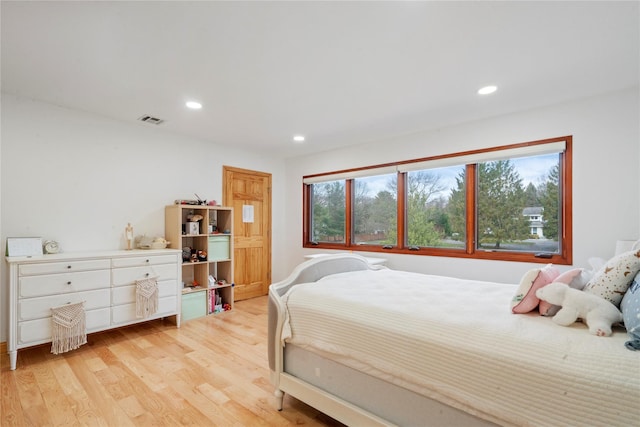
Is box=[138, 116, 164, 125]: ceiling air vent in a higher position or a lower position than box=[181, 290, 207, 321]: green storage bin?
higher

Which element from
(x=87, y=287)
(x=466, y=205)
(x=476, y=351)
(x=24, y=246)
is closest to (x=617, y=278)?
(x=476, y=351)

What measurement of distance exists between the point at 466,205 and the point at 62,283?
422cm

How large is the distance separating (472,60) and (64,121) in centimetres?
389

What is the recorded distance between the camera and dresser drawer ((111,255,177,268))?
3.04 m

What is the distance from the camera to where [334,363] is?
173cm

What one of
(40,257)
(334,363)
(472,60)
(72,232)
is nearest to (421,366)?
(334,363)

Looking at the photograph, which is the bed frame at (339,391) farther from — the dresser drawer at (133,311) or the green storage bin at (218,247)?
the green storage bin at (218,247)

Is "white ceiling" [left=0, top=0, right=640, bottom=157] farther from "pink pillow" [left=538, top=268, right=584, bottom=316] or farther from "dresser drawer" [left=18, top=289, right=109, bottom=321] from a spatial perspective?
"dresser drawer" [left=18, top=289, right=109, bottom=321]

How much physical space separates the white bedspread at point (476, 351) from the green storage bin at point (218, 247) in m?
2.39

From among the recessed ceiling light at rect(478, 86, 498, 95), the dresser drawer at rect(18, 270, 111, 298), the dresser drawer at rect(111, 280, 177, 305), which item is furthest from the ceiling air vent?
the recessed ceiling light at rect(478, 86, 498, 95)

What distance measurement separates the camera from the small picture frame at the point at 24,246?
9.00ft

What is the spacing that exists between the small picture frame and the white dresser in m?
0.18

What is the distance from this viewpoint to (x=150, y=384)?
226 cm

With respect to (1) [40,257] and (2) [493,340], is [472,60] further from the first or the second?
(1) [40,257]
